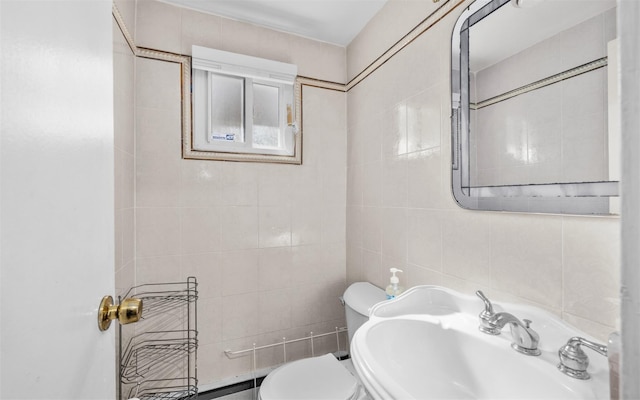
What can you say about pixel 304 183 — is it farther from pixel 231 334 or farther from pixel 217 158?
pixel 231 334

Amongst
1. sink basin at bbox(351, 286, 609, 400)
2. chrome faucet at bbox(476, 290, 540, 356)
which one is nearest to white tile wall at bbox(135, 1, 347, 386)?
sink basin at bbox(351, 286, 609, 400)

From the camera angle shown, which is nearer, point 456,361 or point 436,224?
point 456,361

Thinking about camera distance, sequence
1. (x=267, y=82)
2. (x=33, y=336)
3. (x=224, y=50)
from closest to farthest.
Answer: (x=33, y=336) < (x=224, y=50) < (x=267, y=82)

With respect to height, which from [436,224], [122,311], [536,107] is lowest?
[122,311]

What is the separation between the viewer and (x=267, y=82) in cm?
176

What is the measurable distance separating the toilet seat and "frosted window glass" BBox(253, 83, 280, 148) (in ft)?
4.03

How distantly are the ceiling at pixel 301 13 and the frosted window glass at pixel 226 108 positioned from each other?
349 mm

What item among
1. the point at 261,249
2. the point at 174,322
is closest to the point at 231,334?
the point at 174,322

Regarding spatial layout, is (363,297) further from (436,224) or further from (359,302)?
(436,224)

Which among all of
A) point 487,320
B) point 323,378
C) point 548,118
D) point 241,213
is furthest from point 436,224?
point 241,213

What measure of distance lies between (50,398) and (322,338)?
5.51 ft

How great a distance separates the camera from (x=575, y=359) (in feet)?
2.15

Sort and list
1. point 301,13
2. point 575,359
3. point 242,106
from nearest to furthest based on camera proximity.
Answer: point 575,359, point 301,13, point 242,106

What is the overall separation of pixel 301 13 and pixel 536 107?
132 centimetres
